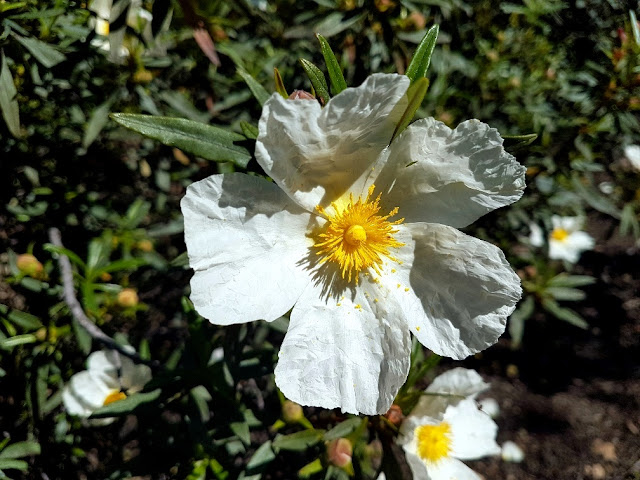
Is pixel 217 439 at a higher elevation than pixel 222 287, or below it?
below

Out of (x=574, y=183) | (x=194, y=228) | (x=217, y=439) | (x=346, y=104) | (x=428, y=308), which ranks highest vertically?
(x=346, y=104)

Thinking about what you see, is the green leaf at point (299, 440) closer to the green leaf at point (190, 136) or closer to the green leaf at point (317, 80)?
the green leaf at point (190, 136)

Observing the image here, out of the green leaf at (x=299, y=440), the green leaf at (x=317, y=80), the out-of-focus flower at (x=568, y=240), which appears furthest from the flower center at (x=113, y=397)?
the out-of-focus flower at (x=568, y=240)

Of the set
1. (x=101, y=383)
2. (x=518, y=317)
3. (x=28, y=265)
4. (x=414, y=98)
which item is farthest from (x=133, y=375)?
(x=518, y=317)

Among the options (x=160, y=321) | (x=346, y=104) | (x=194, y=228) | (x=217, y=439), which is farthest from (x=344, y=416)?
(x=160, y=321)

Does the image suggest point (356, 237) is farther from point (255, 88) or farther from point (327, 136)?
point (255, 88)

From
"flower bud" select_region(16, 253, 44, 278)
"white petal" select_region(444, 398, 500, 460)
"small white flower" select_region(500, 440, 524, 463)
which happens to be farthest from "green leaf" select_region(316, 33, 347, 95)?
"small white flower" select_region(500, 440, 524, 463)

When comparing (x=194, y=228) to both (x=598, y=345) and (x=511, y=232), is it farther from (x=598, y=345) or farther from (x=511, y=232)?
(x=598, y=345)
